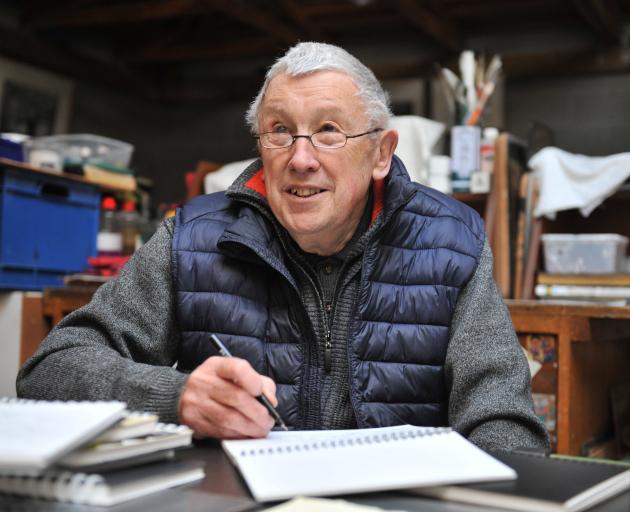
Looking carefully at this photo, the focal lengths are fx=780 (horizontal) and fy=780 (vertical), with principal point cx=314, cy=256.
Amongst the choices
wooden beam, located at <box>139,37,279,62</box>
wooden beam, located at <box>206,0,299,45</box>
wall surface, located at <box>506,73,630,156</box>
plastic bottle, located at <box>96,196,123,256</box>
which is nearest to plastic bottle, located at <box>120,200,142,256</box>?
plastic bottle, located at <box>96,196,123,256</box>

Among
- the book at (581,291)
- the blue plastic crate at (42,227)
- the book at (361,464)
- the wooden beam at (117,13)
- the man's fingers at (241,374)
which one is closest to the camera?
the book at (361,464)

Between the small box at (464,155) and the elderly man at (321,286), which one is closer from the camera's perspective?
the elderly man at (321,286)

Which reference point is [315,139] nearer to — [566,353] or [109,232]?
[566,353]

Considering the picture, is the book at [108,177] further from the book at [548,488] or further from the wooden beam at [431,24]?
the book at [548,488]

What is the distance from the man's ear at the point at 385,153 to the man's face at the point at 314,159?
0.06 meters

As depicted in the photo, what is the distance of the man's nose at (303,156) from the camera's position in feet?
4.74

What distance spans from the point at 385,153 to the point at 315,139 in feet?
0.65

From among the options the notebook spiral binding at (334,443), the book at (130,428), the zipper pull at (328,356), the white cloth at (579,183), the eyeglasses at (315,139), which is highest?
the white cloth at (579,183)

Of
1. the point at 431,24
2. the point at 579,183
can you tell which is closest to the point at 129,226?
the point at 579,183

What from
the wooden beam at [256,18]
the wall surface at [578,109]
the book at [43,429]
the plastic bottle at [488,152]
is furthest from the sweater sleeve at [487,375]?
the wall surface at [578,109]

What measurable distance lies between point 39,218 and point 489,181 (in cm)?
174

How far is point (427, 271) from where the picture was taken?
1482 millimetres

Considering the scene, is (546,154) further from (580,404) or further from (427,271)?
(427,271)

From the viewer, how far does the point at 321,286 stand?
151 cm
